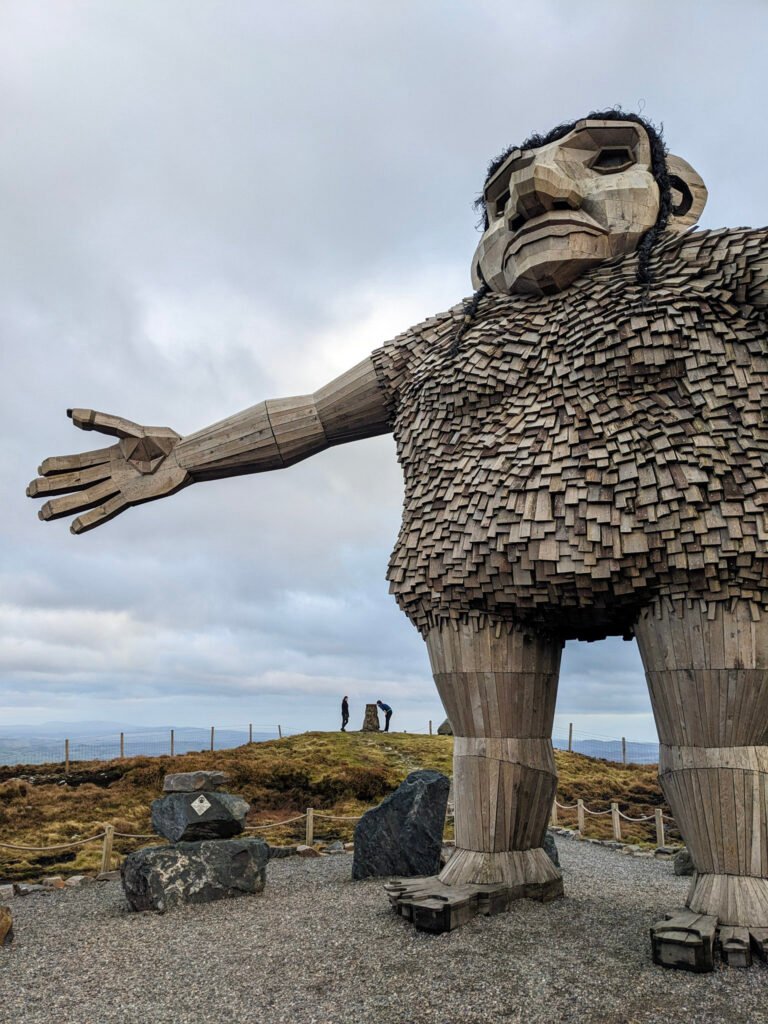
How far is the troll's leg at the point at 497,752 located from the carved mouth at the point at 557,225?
213 centimetres

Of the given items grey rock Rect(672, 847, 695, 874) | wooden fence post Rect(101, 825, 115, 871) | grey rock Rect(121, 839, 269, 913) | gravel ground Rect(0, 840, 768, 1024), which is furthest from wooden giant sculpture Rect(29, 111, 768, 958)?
wooden fence post Rect(101, 825, 115, 871)

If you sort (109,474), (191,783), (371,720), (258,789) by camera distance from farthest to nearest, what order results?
(371,720), (258,789), (191,783), (109,474)

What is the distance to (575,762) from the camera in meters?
14.4

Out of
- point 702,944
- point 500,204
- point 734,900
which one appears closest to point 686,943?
point 702,944

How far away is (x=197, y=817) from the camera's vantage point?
5426mm

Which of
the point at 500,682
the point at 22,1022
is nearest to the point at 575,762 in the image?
the point at 500,682

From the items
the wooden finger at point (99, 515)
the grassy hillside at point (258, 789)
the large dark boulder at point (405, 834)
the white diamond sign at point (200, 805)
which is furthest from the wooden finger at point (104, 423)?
the grassy hillside at point (258, 789)

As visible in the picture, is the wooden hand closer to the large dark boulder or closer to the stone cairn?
the stone cairn

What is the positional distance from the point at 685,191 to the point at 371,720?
15.0 metres

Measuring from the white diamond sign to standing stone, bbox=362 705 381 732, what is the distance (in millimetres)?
12674

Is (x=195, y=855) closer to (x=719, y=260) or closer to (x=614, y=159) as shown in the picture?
(x=719, y=260)

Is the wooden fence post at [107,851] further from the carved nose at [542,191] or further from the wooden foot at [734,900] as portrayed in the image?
the carved nose at [542,191]

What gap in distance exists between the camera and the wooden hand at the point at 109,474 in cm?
489

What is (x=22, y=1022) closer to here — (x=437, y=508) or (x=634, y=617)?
(x=437, y=508)
